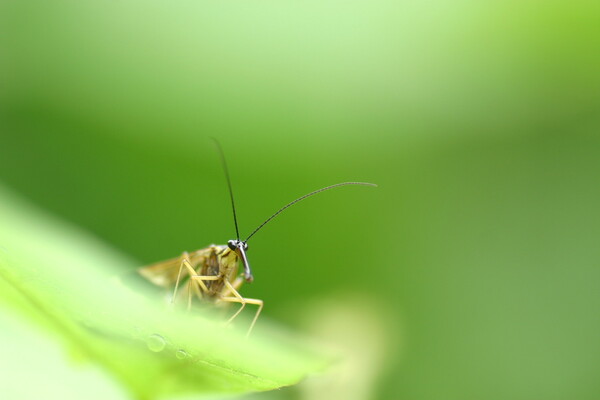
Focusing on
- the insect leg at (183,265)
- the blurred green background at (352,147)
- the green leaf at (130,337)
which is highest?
the blurred green background at (352,147)

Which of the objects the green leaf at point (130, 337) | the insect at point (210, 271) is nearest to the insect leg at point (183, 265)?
the insect at point (210, 271)

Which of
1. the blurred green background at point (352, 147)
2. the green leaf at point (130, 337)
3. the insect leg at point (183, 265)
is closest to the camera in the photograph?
the green leaf at point (130, 337)

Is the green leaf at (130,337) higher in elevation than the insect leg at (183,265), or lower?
lower

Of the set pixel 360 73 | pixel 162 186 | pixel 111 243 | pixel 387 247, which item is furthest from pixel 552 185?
pixel 111 243

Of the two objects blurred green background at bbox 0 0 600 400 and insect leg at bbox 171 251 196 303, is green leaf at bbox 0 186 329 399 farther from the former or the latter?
blurred green background at bbox 0 0 600 400

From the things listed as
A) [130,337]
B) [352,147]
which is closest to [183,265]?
[352,147]

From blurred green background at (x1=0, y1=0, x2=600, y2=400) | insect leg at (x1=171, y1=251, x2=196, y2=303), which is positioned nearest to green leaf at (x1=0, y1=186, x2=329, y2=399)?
insect leg at (x1=171, y1=251, x2=196, y2=303)

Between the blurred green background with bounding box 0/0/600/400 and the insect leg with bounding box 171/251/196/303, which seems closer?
the insect leg with bounding box 171/251/196/303

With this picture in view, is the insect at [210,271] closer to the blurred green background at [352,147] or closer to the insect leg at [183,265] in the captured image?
the insect leg at [183,265]

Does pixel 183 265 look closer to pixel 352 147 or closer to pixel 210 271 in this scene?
A: pixel 210 271
